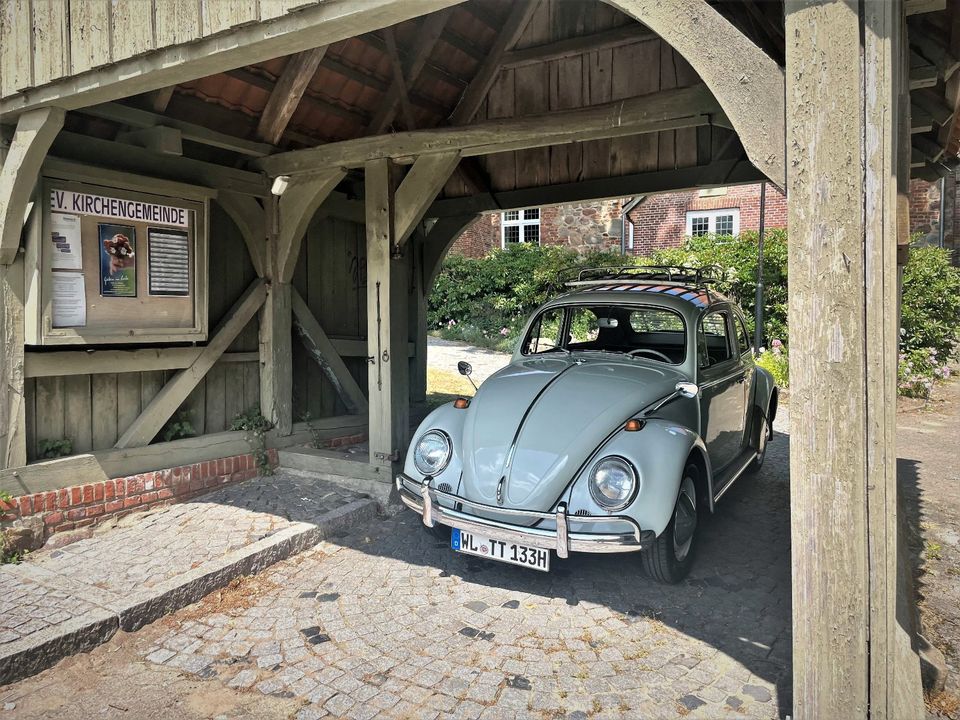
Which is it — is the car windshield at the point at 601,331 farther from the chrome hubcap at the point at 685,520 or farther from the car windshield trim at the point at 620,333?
the chrome hubcap at the point at 685,520

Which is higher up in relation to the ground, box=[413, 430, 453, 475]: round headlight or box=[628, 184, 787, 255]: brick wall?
box=[628, 184, 787, 255]: brick wall

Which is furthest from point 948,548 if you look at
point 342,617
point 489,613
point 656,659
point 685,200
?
point 685,200

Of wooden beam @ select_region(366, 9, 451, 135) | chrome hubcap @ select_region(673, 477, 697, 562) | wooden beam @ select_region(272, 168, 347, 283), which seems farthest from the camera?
wooden beam @ select_region(272, 168, 347, 283)

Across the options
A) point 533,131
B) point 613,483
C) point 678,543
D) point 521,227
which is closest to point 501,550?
point 613,483

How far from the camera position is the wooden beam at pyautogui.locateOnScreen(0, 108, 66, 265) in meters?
4.25

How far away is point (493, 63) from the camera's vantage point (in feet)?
22.3

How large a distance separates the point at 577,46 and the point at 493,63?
0.90m

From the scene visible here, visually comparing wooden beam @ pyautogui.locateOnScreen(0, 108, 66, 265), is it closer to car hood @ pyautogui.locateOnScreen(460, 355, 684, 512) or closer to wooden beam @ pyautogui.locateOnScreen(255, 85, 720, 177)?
wooden beam @ pyautogui.locateOnScreen(255, 85, 720, 177)

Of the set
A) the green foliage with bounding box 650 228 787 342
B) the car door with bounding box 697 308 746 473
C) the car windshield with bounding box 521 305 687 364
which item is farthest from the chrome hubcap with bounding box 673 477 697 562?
the green foliage with bounding box 650 228 787 342

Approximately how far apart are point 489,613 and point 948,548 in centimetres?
341

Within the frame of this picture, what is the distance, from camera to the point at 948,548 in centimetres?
464

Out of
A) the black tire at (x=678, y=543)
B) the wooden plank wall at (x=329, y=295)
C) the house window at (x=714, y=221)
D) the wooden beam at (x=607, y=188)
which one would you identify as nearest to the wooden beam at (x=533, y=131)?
the wooden plank wall at (x=329, y=295)

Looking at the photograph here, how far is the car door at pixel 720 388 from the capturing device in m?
4.86

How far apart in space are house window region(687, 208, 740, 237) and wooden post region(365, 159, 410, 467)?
682 inches
